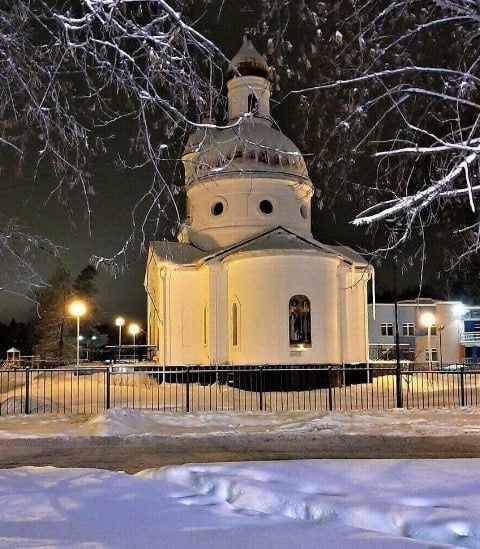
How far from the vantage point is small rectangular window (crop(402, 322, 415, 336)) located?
61094 mm

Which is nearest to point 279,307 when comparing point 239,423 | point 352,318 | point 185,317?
point 185,317

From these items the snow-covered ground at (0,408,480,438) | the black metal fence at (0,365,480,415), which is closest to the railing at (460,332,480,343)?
the black metal fence at (0,365,480,415)

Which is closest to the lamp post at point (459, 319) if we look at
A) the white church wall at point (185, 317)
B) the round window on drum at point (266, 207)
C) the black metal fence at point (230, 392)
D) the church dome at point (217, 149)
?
the black metal fence at point (230, 392)

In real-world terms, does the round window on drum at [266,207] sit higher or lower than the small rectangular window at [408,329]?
higher

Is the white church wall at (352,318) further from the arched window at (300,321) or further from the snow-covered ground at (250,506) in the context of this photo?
the snow-covered ground at (250,506)

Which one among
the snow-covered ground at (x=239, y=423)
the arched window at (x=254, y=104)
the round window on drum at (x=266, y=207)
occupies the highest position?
the round window on drum at (x=266, y=207)

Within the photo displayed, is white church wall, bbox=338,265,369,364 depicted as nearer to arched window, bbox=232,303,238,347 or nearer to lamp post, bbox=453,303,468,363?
arched window, bbox=232,303,238,347

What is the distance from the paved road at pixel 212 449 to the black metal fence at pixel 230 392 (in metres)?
4.56

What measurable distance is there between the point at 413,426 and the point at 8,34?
12706 millimetres

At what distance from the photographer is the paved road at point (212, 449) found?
11.9 m

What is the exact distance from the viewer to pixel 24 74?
619 centimetres

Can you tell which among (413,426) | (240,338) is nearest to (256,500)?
(413,426)

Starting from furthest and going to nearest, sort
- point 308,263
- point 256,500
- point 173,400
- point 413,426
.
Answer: point 308,263 → point 173,400 → point 413,426 → point 256,500

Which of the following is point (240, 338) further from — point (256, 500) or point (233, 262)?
point (256, 500)
